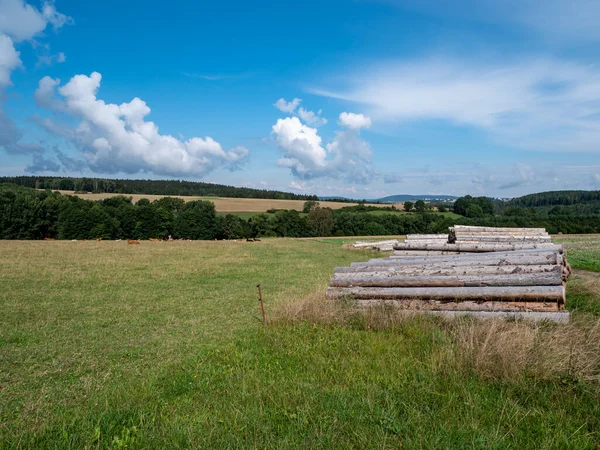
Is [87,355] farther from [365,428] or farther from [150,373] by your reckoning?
[365,428]

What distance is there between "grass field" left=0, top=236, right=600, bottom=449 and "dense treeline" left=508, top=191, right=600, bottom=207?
124 meters

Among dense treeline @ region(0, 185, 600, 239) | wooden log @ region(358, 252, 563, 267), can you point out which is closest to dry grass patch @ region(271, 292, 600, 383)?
wooden log @ region(358, 252, 563, 267)

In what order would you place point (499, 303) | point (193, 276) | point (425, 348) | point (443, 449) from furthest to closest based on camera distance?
point (193, 276)
point (499, 303)
point (425, 348)
point (443, 449)

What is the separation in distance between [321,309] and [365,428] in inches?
152

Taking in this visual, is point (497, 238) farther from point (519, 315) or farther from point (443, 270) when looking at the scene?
point (519, 315)

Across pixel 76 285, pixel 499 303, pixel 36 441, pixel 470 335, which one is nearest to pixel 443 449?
pixel 470 335

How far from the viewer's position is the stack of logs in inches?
255

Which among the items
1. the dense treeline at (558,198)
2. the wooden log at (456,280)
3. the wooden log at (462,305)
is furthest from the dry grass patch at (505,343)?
the dense treeline at (558,198)

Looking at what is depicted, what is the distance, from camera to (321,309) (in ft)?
24.3

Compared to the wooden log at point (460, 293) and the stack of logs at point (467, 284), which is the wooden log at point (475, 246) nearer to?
the stack of logs at point (467, 284)

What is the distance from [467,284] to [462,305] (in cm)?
44

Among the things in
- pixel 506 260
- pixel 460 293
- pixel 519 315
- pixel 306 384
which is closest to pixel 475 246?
pixel 506 260

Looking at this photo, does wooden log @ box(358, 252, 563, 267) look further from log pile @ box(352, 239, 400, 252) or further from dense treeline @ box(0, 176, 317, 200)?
dense treeline @ box(0, 176, 317, 200)

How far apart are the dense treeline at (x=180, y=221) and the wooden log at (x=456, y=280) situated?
5756 cm
